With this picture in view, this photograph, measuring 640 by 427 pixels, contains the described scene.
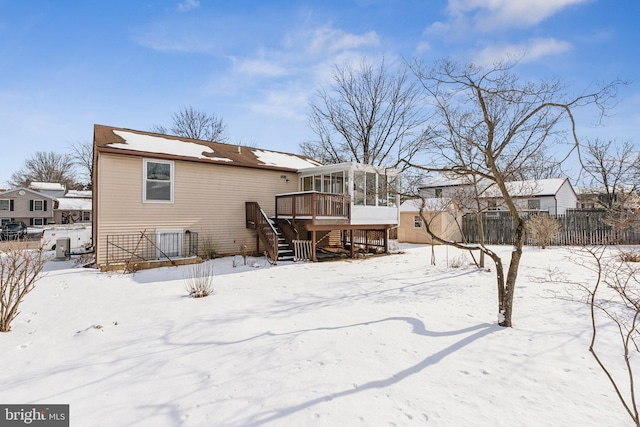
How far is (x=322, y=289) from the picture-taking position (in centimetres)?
740

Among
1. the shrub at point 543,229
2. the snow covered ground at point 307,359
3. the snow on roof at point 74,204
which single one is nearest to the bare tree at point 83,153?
the snow on roof at point 74,204

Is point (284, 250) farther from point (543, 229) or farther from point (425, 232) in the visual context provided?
point (543, 229)

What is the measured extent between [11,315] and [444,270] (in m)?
9.95

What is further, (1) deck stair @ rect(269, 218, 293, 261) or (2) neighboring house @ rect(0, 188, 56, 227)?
(2) neighboring house @ rect(0, 188, 56, 227)

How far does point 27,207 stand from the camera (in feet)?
121

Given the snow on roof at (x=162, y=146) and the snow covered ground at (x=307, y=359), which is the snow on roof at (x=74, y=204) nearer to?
the snow on roof at (x=162, y=146)

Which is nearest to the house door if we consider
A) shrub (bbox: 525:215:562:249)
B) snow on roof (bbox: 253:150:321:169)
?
snow on roof (bbox: 253:150:321:169)

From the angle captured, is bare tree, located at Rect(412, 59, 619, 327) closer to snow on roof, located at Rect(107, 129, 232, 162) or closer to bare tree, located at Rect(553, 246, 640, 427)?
bare tree, located at Rect(553, 246, 640, 427)

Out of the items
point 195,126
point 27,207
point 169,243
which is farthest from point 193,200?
point 27,207

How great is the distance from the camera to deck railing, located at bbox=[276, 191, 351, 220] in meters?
11.7

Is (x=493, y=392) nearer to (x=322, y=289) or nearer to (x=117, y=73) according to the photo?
(x=322, y=289)

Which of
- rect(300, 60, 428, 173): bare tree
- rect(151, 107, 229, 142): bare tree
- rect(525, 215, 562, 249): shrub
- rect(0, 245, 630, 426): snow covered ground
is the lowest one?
rect(0, 245, 630, 426): snow covered ground

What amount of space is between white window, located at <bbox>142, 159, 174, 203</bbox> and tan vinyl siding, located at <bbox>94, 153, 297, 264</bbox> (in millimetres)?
151

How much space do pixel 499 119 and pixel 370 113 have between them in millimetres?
15228
